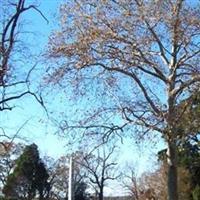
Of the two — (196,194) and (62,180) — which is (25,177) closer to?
(62,180)

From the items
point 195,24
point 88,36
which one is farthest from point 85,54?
Result: point 195,24

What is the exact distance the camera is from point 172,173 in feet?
72.2

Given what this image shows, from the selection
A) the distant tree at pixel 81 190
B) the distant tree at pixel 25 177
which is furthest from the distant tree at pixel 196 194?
the distant tree at pixel 81 190

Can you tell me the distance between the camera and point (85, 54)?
21875 mm

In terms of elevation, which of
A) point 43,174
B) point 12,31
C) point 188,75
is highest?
point 43,174

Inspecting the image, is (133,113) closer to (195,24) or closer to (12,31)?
(195,24)

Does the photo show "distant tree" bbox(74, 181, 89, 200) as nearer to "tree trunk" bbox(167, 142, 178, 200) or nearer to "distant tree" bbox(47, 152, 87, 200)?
"distant tree" bbox(47, 152, 87, 200)

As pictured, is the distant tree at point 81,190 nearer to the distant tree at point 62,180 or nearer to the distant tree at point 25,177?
the distant tree at point 62,180

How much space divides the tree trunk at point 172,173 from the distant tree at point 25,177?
39076mm

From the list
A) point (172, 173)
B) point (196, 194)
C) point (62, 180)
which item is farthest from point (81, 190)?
point (172, 173)

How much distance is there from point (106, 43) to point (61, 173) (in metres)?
47.2

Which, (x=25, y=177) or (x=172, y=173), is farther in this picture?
(x=25, y=177)

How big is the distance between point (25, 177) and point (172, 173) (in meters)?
40.1

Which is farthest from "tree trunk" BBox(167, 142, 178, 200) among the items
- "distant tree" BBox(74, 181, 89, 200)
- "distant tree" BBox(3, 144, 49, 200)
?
"distant tree" BBox(74, 181, 89, 200)
